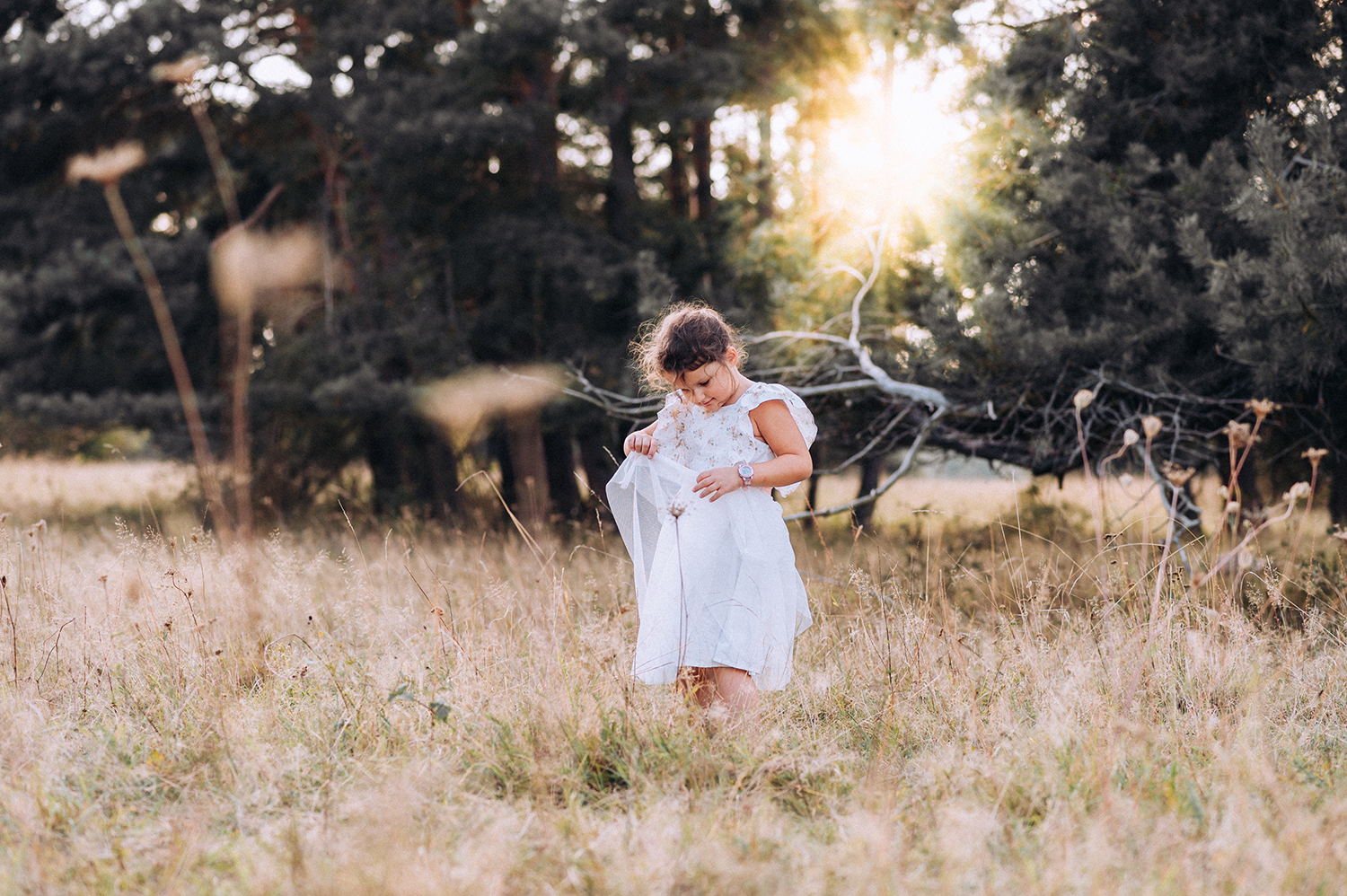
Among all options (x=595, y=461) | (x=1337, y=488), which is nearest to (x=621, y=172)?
(x=595, y=461)

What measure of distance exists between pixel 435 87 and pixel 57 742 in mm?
7917

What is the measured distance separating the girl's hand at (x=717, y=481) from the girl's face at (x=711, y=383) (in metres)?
0.32

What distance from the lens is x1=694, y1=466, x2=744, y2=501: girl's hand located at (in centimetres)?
307

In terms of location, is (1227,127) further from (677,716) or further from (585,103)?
(585,103)

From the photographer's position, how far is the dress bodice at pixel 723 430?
3287 millimetres

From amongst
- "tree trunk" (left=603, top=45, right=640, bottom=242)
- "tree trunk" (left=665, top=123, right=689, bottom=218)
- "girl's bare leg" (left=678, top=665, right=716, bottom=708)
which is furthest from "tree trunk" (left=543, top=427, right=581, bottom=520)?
"girl's bare leg" (left=678, top=665, right=716, bottom=708)

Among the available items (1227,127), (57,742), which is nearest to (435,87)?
(1227,127)

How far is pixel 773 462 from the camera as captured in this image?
3.18m

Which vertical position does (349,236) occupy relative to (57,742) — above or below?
above

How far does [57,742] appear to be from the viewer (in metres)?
2.96

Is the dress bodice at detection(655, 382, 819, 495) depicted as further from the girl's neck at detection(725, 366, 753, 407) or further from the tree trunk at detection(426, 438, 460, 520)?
the tree trunk at detection(426, 438, 460, 520)

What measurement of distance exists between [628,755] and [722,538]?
31.8 inches

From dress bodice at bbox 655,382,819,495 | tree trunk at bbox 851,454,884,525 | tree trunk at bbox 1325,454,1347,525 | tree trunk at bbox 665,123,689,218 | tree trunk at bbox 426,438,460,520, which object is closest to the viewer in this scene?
dress bodice at bbox 655,382,819,495

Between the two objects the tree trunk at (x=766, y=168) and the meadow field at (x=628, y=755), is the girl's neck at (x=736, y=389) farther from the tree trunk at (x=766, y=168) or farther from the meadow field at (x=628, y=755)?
the tree trunk at (x=766, y=168)
